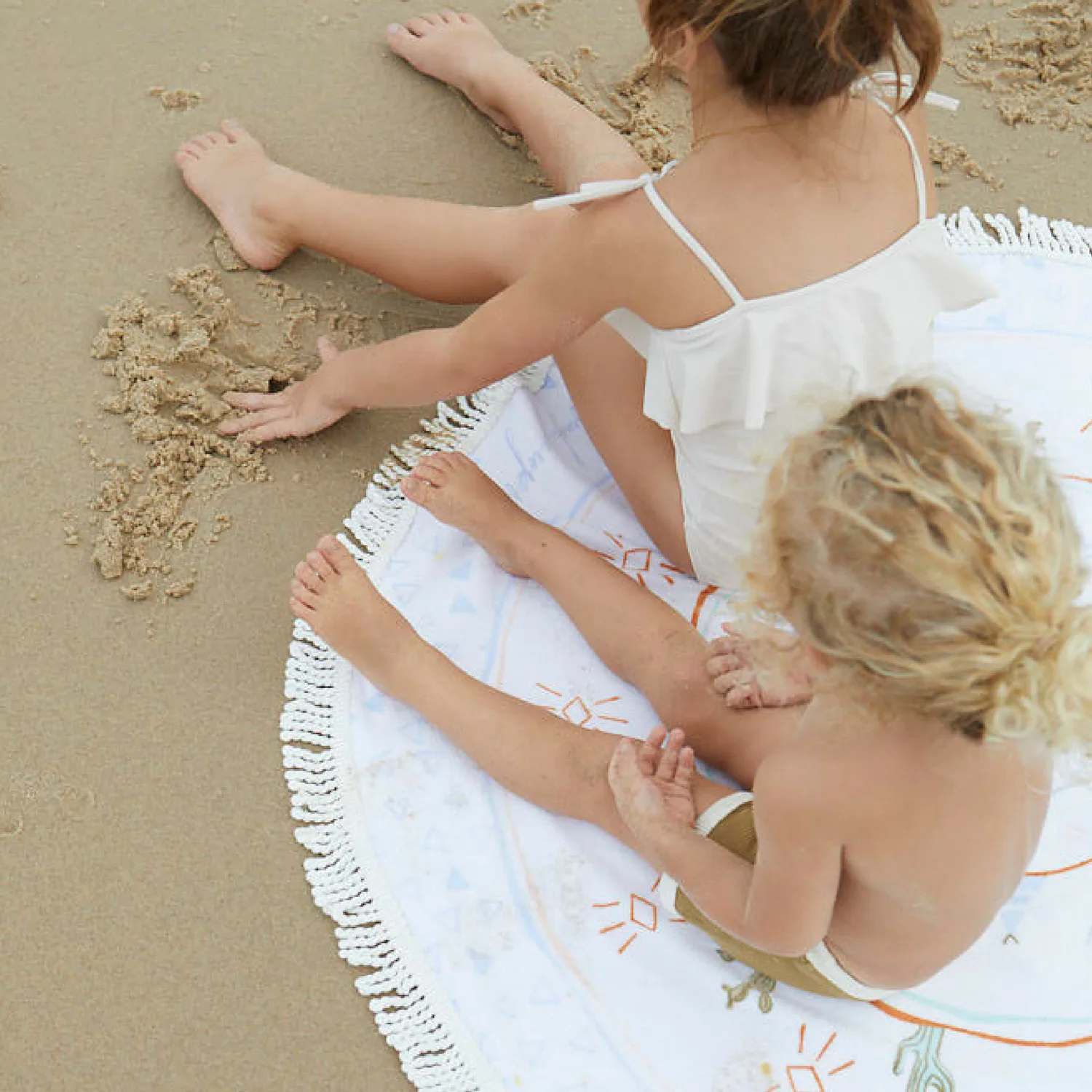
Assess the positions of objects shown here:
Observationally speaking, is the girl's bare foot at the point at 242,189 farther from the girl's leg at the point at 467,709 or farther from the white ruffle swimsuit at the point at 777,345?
the white ruffle swimsuit at the point at 777,345

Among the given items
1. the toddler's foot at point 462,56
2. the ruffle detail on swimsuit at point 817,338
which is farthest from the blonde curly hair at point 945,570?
Result: the toddler's foot at point 462,56

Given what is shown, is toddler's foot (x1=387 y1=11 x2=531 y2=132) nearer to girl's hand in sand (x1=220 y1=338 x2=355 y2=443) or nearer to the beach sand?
the beach sand

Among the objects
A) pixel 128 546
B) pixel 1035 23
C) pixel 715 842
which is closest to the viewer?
pixel 715 842

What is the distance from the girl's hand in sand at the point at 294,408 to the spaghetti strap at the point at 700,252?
1.76 feet

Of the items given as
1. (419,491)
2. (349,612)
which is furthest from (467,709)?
(419,491)

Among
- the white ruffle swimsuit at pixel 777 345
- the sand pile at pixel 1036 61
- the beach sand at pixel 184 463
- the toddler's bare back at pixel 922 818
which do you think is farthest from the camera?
the sand pile at pixel 1036 61

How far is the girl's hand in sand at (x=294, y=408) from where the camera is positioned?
64.2 inches

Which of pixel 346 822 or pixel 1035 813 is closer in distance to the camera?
pixel 1035 813

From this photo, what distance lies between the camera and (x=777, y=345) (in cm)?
124

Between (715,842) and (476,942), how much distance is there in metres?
0.28

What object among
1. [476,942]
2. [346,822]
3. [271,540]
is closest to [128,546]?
[271,540]

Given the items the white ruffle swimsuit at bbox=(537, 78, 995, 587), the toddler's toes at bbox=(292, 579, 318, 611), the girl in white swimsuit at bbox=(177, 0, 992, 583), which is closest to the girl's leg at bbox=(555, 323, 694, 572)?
the girl in white swimsuit at bbox=(177, 0, 992, 583)

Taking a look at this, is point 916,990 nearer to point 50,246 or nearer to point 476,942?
point 476,942

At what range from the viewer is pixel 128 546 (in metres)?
1.57
